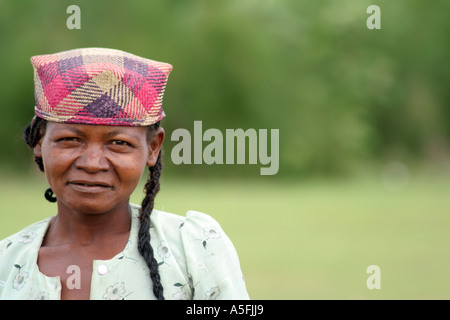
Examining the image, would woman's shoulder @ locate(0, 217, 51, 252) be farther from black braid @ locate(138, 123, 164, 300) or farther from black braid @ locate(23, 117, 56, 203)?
black braid @ locate(138, 123, 164, 300)

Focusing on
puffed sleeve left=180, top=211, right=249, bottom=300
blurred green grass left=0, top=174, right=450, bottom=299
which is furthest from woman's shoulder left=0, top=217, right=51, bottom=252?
blurred green grass left=0, top=174, right=450, bottom=299

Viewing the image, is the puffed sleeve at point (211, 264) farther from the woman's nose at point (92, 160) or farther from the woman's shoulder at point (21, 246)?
the woman's shoulder at point (21, 246)

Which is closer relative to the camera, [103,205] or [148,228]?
[103,205]

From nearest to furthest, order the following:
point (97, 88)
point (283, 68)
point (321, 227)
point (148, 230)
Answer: point (97, 88) → point (148, 230) → point (321, 227) → point (283, 68)

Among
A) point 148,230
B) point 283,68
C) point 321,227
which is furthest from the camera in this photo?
point 283,68

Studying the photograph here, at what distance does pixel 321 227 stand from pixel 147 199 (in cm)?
724

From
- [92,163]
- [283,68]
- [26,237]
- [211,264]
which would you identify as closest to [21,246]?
[26,237]

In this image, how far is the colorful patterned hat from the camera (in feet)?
6.91

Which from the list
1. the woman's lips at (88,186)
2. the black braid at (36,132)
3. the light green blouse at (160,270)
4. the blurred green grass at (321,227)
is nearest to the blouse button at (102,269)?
the light green blouse at (160,270)

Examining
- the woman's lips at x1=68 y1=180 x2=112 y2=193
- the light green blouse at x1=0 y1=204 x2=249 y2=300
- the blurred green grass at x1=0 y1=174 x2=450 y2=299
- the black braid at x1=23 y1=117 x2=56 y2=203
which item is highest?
the black braid at x1=23 y1=117 x2=56 y2=203

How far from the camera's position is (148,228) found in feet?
7.51

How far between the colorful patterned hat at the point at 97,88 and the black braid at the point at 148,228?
148 millimetres

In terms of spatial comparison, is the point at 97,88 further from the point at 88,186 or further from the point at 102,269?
the point at 102,269

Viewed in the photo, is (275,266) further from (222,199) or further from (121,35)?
(121,35)
